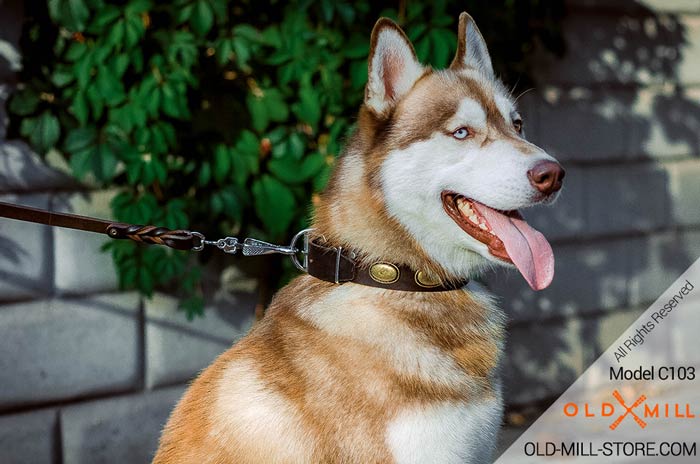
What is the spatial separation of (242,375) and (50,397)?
207cm

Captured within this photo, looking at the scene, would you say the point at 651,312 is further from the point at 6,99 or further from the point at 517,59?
the point at 6,99

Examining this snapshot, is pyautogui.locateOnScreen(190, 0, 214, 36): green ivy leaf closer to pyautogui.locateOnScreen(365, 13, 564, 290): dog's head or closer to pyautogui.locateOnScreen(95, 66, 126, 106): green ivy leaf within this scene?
pyautogui.locateOnScreen(95, 66, 126, 106): green ivy leaf

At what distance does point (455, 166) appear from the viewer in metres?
2.57

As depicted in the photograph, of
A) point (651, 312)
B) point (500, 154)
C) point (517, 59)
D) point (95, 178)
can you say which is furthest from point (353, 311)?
point (651, 312)

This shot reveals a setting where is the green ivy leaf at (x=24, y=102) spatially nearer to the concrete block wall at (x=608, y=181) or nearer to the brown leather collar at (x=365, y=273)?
the brown leather collar at (x=365, y=273)

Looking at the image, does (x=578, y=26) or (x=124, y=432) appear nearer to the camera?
(x=124, y=432)

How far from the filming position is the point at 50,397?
421 cm

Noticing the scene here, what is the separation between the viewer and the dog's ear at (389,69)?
8.77ft

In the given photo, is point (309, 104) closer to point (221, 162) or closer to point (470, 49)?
point (221, 162)

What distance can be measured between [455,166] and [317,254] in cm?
49

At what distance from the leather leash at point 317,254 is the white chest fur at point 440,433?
14.9 inches

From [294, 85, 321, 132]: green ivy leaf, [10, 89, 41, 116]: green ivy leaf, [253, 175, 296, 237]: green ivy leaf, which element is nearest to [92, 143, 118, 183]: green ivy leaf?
[10, 89, 41, 116]: green ivy leaf

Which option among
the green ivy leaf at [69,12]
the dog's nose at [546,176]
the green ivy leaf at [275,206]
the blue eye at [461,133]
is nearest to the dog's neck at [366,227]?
the blue eye at [461,133]

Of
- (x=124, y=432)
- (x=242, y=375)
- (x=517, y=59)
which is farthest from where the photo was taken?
(x=517, y=59)
